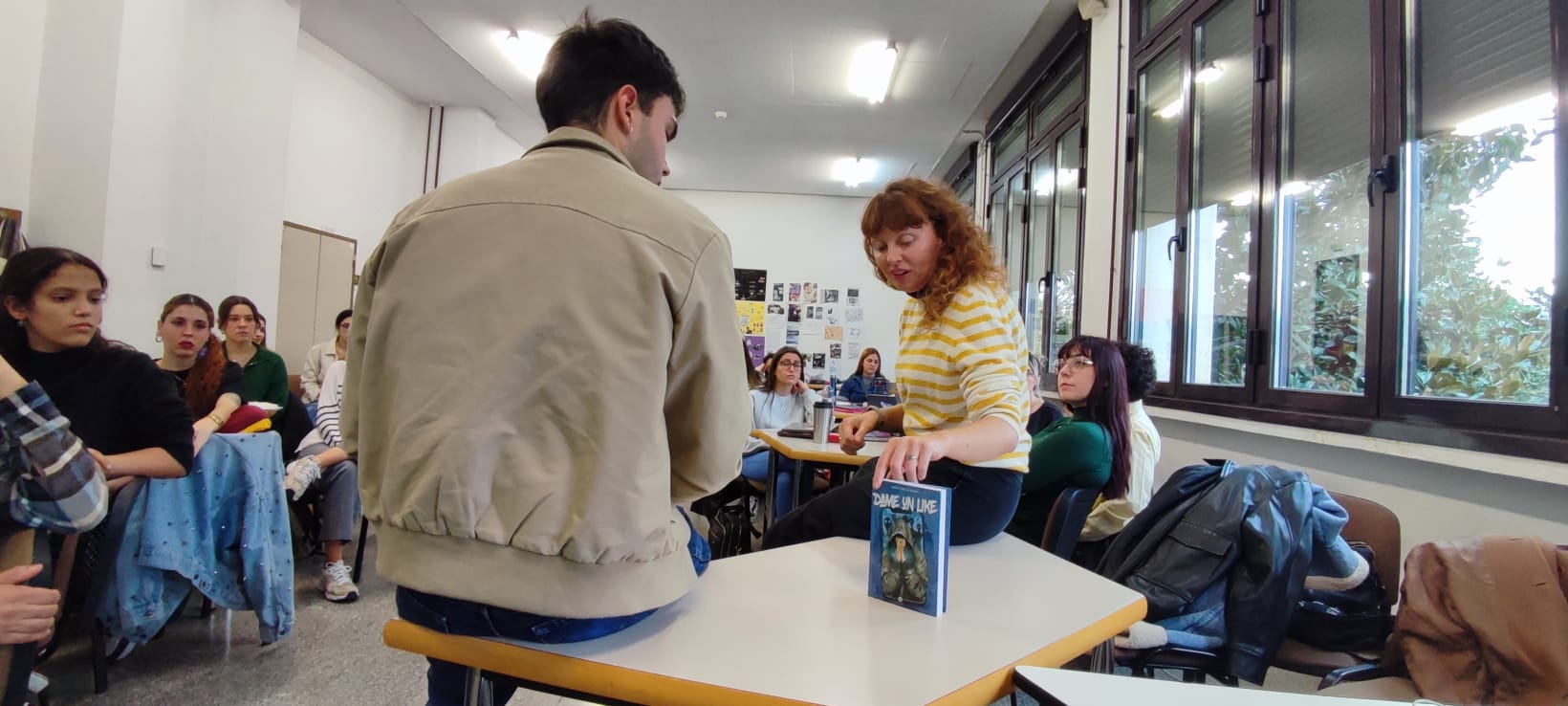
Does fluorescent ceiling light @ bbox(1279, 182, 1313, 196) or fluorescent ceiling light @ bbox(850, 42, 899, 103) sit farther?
fluorescent ceiling light @ bbox(850, 42, 899, 103)

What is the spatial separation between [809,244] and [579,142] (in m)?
7.99

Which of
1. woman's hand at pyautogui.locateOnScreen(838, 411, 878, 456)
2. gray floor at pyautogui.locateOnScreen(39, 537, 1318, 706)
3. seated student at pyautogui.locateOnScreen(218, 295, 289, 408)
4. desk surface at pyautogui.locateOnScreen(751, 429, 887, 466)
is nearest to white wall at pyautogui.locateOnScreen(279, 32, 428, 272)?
seated student at pyautogui.locateOnScreen(218, 295, 289, 408)

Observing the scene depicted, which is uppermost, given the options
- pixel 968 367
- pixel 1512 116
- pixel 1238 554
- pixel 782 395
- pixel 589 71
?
pixel 1512 116

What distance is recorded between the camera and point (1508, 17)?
1.69 m

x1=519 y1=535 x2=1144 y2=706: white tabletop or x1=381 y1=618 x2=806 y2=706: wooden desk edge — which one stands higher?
x1=519 y1=535 x2=1144 y2=706: white tabletop

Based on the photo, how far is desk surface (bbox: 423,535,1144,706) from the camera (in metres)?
0.70

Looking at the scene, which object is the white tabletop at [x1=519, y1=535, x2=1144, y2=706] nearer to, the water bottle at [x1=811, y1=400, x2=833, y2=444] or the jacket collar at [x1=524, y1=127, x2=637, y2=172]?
the jacket collar at [x1=524, y1=127, x2=637, y2=172]

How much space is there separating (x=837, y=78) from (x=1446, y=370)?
409cm

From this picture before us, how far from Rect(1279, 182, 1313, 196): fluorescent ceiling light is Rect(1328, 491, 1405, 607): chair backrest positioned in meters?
1.20

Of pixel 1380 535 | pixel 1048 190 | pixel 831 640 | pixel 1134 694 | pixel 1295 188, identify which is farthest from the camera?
pixel 1048 190

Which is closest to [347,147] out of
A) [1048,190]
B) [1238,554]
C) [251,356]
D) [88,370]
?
[251,356]

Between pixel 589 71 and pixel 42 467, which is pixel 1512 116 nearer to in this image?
pixel 589 71

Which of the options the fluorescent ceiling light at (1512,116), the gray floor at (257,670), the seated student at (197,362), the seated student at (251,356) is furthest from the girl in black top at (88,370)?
the fluorescent ceiling light at (1512,116)

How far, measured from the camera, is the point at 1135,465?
2.16 m
